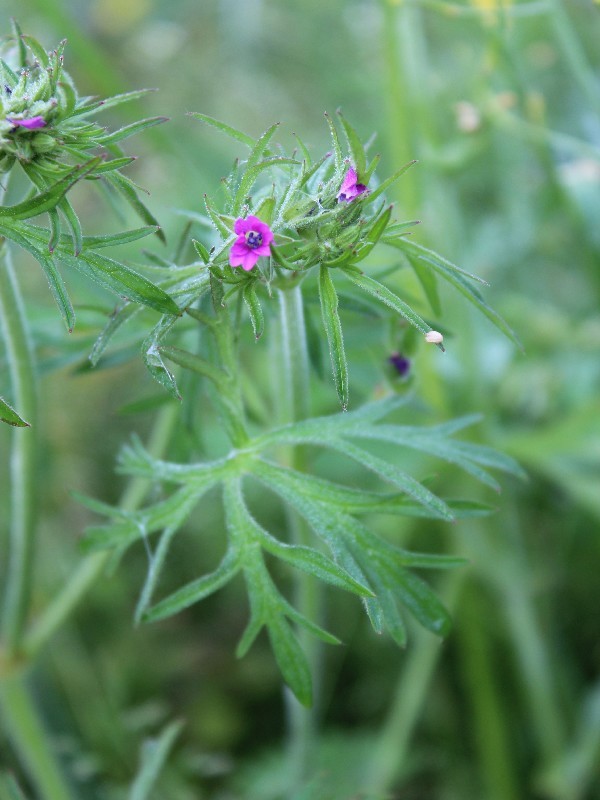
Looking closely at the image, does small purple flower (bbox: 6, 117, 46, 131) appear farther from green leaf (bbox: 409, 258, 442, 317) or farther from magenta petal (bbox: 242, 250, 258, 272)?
green leaf (bbox: 409, 258, 442, 317)

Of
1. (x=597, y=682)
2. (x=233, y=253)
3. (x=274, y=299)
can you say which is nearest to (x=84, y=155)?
(x=233, y=253)

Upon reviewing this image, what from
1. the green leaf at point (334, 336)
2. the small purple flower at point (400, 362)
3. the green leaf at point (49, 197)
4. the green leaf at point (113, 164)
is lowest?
the small purple flower at point (400, 362)

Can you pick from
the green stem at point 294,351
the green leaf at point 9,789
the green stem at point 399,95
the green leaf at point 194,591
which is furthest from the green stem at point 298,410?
the green stem at point 399,95

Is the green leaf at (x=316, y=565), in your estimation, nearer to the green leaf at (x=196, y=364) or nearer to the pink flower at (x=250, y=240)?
Result: the green leaf at (x=196, y=364)

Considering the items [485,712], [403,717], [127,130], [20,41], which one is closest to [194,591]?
[127,130]

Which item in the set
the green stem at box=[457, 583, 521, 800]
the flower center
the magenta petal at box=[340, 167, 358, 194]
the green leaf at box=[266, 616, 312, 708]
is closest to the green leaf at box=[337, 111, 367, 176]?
the magenta petal at box=[340, 167, 358, 194]

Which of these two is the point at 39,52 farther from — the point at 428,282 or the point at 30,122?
the point at 428,282
